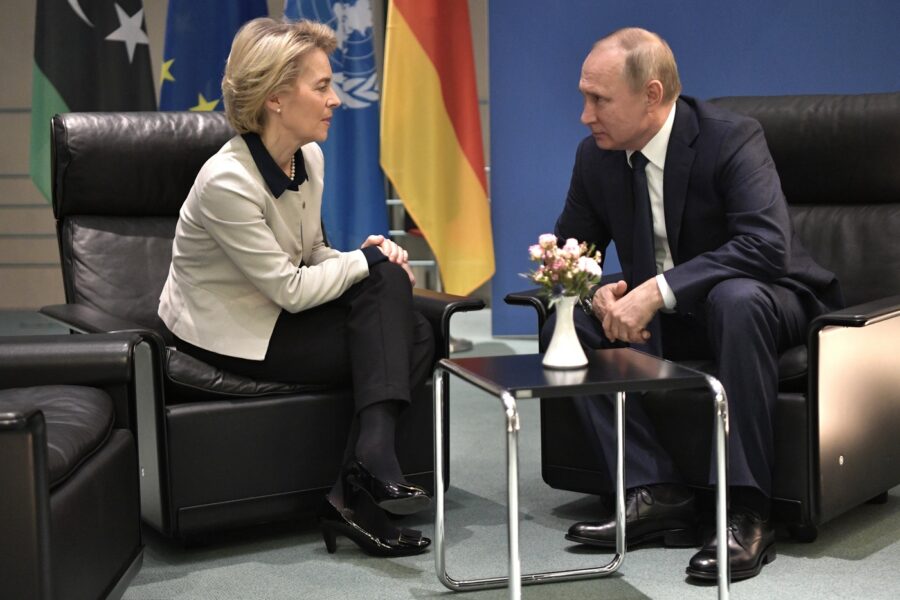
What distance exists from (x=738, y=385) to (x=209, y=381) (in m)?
1.08

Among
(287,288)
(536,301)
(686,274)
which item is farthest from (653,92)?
(287,288)

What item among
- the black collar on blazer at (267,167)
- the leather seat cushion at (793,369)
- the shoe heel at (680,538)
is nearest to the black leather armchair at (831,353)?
the leather seat cushion at (793,369)

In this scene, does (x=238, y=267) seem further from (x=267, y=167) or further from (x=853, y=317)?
(x=853, y=317)

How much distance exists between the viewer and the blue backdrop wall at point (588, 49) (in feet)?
14.9

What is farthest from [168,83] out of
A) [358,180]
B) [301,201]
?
[301,201]

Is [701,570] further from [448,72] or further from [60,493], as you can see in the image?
[448,72]

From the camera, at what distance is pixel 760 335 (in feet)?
7.57

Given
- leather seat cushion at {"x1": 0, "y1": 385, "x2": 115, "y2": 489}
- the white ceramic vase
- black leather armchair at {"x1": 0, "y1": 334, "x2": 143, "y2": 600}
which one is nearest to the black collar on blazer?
black leather armchair at {"x1": 0, "y1": 334, "x2": 143, "y2": 600}

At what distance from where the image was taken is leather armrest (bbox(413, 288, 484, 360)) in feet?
8.56

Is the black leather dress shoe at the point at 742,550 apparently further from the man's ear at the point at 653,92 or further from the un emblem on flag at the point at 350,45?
the un emblem on flag at the point at 350,45

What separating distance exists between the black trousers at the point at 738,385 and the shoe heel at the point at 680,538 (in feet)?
0.36

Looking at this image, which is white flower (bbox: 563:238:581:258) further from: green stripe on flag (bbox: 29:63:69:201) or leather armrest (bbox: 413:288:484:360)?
green stripe on flag (bbox: 29:63:69:201)

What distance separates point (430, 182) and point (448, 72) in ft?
1.47

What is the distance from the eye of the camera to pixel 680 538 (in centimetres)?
245
